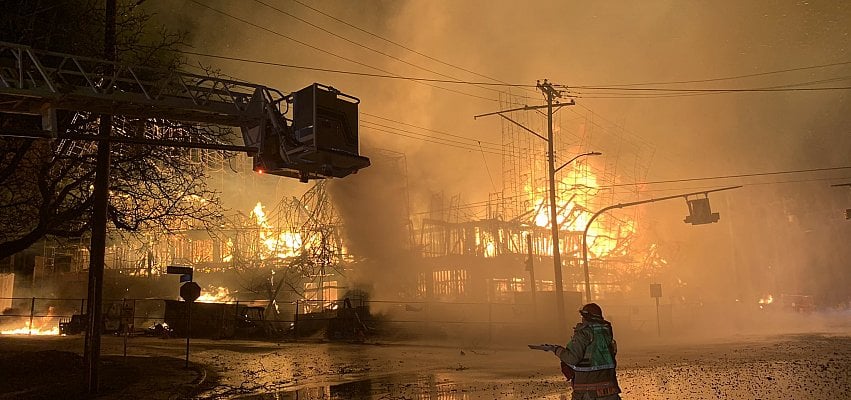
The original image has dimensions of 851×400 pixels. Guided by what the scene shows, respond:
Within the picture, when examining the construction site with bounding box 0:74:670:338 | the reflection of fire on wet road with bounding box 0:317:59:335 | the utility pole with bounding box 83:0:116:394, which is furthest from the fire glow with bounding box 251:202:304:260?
the utility pole with bounding box 83:0:116:394

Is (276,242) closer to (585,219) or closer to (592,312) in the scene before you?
(585,219)

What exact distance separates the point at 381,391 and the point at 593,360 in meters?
6.74

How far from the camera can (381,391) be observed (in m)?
11.4

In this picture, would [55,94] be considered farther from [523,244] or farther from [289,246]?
[523,244]

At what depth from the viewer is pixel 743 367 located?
14812 mm

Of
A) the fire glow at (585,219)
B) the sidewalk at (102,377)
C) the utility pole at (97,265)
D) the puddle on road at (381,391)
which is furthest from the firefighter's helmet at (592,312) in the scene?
the fire glow at (585,219)

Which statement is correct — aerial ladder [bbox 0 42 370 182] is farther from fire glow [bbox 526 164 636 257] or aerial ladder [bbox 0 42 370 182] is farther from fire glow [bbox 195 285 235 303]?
fire glow [bbox 526 164 636 257]

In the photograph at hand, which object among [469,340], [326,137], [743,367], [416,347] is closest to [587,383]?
[326,137]

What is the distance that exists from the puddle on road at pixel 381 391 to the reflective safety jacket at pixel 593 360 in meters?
5.22

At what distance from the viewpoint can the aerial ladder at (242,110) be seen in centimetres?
786

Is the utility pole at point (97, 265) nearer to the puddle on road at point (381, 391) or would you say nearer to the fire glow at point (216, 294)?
the puddle on road at point (381, 391)

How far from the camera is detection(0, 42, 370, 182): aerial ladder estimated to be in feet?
25.8

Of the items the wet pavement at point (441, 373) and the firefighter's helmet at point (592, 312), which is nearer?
the firefighter's helmet at point (592, 312)

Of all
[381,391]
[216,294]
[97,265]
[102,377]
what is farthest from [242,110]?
[216,294]
